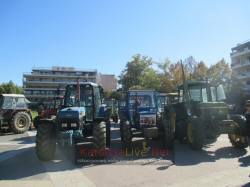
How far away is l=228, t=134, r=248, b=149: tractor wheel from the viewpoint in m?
11.8

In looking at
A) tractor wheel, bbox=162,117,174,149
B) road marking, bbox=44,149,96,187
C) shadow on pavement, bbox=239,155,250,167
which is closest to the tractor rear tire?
shadow on pavement, bbox=239,155,250,167

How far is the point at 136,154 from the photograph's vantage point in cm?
1112

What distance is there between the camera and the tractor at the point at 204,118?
38.2 feet

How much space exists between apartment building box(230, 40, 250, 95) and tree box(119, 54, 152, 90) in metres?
15.5

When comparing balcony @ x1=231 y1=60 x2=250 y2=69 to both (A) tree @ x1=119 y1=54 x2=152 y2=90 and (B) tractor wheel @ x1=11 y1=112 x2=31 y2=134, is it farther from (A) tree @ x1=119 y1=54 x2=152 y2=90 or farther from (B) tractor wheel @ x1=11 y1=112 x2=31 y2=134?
(B) tractor wheel @ x1=11 y1=112 x2=31 y2=134

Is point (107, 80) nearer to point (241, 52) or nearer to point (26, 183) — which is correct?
point (241, 52)

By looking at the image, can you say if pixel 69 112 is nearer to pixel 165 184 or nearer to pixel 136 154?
pixel 136 154

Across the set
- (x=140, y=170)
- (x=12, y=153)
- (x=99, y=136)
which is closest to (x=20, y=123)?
(x=12, y=153)

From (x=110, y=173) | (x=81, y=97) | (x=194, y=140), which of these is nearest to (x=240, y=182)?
(x=110, y=173)

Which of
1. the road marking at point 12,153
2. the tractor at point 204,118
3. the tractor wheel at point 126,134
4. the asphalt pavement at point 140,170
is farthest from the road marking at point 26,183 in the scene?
the tractor at point 204,118

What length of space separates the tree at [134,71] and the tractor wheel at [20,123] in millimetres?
35867

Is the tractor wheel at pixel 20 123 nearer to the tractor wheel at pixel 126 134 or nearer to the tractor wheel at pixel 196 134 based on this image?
the tractor wheel at pixel 126 134

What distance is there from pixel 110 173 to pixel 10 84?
239 ft

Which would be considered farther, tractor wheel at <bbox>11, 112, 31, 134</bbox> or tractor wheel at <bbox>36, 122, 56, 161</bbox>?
tractor wheel at <bbox>11, 112, 31, 134</bbox>
